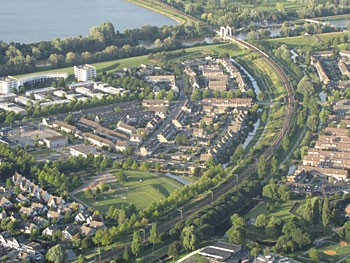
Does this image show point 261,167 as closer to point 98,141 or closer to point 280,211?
point 280,211

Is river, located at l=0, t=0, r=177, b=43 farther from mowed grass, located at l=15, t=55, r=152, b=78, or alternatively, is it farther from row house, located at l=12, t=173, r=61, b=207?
row house, located at l=12, t=173, r=61, b=207

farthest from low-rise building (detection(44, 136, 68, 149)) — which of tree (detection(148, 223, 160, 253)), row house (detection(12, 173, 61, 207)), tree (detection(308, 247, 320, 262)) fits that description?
tree (detection(308, 247, 320, 262))

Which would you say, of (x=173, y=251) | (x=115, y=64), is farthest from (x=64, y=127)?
(x=115, y=64)

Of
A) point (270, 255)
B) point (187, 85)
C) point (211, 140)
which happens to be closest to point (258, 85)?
point (187, 85)

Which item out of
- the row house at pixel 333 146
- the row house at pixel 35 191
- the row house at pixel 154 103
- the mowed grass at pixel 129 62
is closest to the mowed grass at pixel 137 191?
the row house at pixel 35 191

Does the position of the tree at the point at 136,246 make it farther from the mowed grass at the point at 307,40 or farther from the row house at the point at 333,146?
the mowed grass at the point at 307,40

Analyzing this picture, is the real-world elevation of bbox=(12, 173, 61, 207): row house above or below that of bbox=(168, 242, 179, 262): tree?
above

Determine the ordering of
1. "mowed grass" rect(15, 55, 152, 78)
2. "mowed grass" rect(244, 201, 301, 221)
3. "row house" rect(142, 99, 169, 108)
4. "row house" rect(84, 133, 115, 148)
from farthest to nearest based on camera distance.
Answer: "mowed grass" rect(15, 55, 152, 78)
"row house" rect(142, 99, 169, 108)
"row house" rect(84, 133, 115, 148)
"mowed grass" rect(244, 201, 301, 221)
